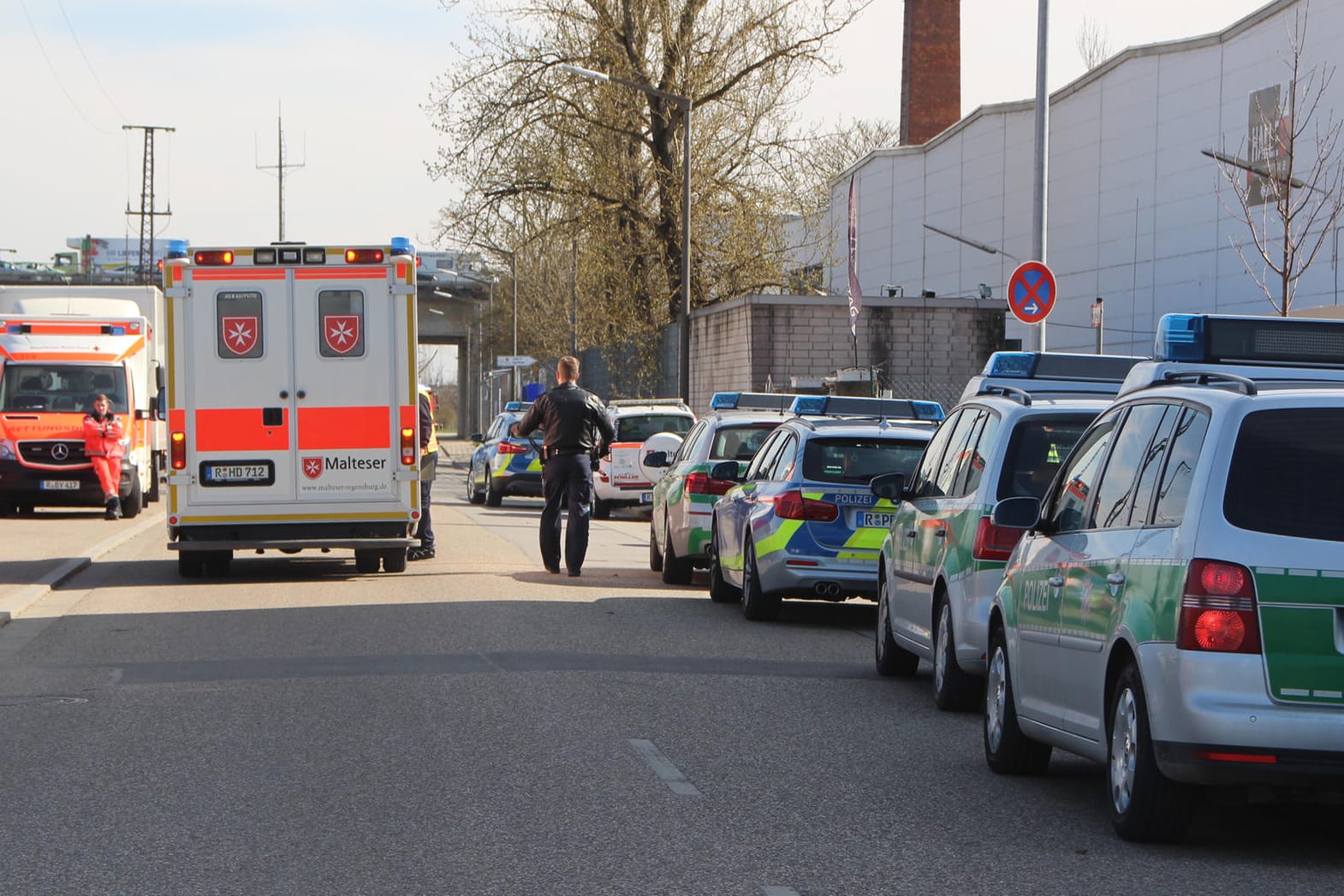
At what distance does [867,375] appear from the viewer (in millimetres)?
35188

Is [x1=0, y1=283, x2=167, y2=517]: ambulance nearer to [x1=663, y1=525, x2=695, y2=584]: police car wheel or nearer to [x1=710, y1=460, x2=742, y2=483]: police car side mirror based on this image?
[x1=663, y1=525, x2=695, y2=584]: police car wheel

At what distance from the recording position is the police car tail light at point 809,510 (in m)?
13.5

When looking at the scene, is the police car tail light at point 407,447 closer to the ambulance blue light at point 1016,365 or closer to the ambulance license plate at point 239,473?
the ambulance license plate at point 239,473

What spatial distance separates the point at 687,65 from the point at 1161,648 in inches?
1467

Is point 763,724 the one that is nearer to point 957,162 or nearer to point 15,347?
point 15,347

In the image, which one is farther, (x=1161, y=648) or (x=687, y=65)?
(x=687, y=65)

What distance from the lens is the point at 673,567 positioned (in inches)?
685

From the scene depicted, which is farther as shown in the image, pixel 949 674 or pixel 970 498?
pixel 949 674

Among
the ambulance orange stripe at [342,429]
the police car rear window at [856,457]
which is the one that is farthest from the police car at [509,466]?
the police car rear window at [856,457]

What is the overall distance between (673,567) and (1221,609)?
11603 mm

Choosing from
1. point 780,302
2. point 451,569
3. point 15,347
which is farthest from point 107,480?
point 780,302

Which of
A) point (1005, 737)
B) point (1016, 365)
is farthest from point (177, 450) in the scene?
point (1005, 737)

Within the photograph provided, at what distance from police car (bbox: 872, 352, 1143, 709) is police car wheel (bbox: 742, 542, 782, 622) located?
A: 7.98 feet

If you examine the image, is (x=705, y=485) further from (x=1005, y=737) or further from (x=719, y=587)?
(x=1005, y=737)
